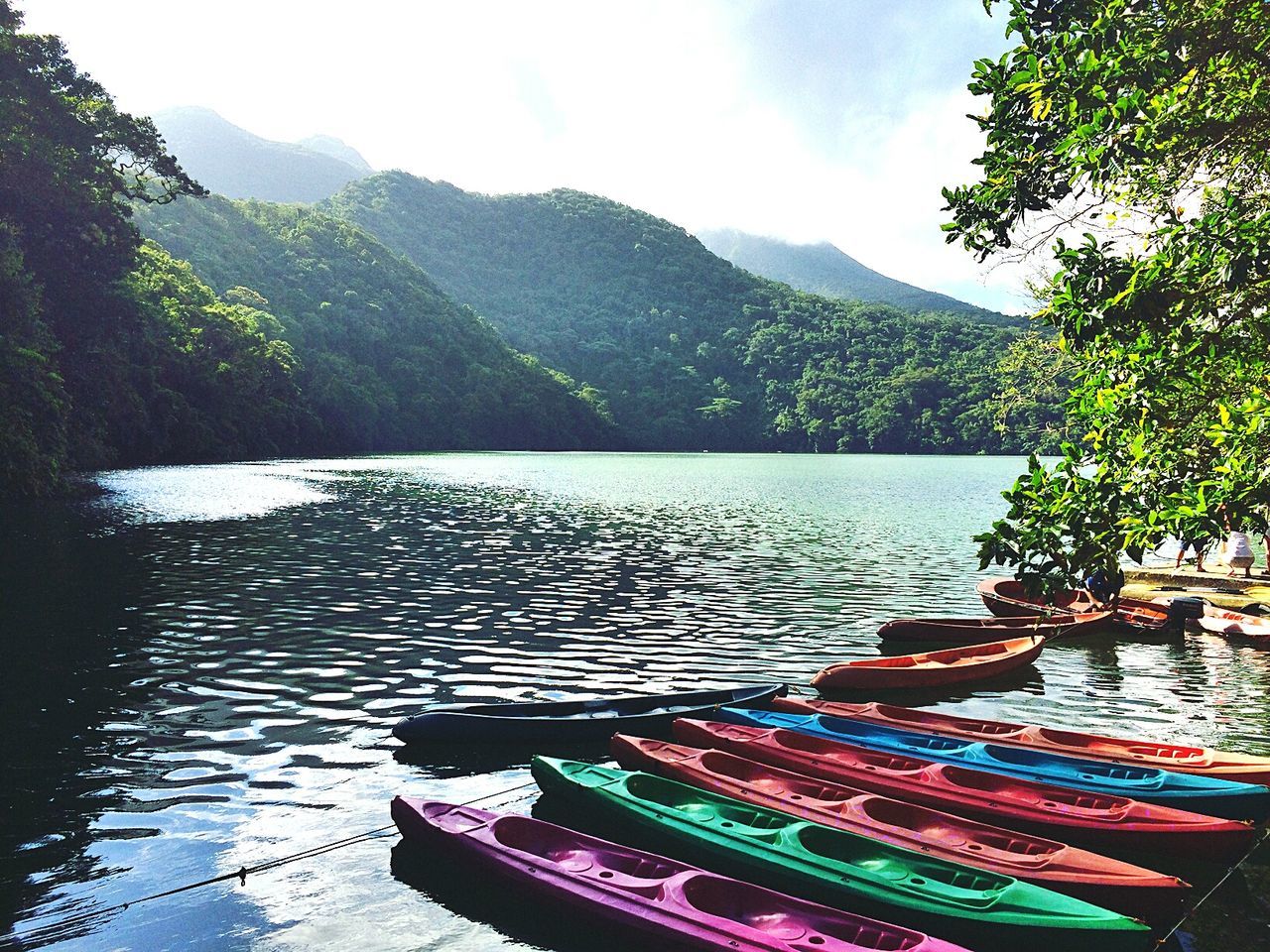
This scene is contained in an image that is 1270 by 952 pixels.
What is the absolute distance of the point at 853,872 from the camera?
7.82 meters

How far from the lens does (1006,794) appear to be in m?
10.1

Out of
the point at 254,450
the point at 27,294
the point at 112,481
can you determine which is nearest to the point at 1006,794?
the point at 27,294

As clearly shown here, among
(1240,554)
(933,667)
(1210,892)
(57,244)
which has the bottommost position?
(1210,892)

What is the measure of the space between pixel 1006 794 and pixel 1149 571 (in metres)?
25.2

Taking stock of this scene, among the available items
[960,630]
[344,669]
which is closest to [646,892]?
[344,669]

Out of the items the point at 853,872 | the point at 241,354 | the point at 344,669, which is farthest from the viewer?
the point at 241,354

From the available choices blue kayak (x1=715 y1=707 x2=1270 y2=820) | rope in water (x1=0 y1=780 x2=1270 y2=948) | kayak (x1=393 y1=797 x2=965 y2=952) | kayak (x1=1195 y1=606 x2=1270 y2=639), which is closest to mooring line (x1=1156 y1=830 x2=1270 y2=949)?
rope in water (x1=0 y1=780 x2=1270 y2=948)

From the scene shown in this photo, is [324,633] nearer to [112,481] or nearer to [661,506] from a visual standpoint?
[661,506]

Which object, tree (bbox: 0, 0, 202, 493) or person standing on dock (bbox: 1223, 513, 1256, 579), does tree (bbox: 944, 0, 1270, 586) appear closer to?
person standing on dock (bbox: 1223, 513, 1256, 579)

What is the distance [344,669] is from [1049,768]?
12904 mm

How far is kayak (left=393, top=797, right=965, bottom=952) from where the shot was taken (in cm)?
670

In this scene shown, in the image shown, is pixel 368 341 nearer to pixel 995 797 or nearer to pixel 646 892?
pixel 995 797

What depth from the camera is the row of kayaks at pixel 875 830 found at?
708 centimetres

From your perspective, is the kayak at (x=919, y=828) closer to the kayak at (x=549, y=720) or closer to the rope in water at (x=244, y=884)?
the rope in water at (x=244, y=884)
